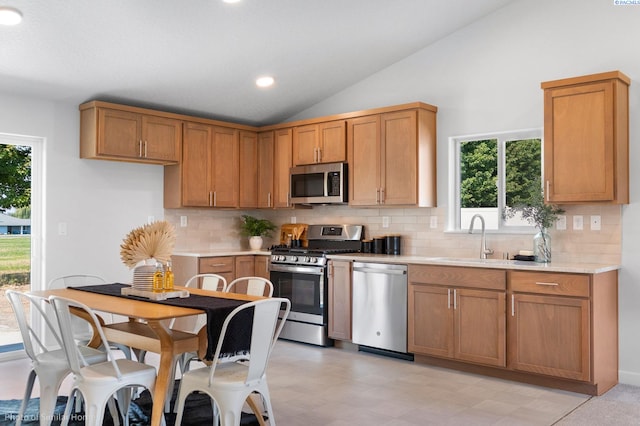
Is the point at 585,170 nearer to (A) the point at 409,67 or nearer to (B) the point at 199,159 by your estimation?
(A) the point at 409,67

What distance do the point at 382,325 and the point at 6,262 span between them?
129 inches

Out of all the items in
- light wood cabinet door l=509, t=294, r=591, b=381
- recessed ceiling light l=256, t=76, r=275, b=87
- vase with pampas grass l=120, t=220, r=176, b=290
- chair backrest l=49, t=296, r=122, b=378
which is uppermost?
recessed ceiling light l=256, t=76, r=275, b=87

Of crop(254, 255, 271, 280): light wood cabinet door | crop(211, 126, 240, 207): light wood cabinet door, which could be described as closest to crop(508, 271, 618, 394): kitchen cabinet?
crop(254, 255, 271, 280): light wood cabinet door

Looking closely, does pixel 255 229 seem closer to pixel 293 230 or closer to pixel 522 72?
pixel 293 230

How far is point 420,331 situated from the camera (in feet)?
16.2

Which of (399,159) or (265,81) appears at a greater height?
(265,81)

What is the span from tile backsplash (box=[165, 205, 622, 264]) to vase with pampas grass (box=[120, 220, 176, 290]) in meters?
2.66

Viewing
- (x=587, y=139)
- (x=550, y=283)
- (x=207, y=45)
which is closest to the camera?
(x=550, y=283)

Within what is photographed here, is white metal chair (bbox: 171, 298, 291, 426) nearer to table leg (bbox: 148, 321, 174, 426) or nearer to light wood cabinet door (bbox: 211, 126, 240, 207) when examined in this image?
table leg (bbox: 148, 321, 174, 426)

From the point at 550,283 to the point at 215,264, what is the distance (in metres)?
3.17

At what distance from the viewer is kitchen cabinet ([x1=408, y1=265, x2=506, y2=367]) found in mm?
4488

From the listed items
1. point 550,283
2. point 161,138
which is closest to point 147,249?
point 161,138

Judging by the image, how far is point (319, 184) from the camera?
608 cm

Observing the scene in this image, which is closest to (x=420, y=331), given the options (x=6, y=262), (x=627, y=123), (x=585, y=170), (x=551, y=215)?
(x=551, y=215)
